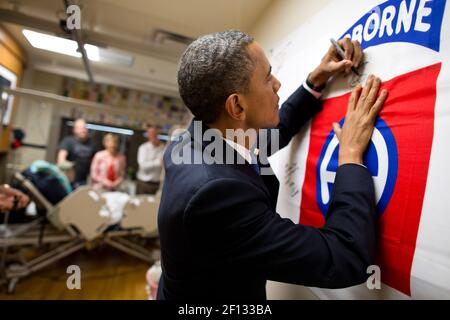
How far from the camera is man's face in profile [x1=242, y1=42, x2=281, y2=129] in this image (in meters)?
0.55

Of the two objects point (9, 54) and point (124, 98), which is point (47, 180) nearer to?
point (9, 54)

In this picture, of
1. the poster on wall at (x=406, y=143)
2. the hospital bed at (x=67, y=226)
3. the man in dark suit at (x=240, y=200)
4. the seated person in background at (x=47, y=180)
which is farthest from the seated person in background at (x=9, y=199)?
the poster on wall at (x=406, y=143)

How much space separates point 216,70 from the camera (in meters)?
0.50

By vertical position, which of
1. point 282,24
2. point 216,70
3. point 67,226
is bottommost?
point 67,226

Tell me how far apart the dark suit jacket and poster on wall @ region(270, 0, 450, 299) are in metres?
0.06

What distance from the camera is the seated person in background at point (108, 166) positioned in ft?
8.10

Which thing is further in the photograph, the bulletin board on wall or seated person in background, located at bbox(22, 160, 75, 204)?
the bulletin board on wall

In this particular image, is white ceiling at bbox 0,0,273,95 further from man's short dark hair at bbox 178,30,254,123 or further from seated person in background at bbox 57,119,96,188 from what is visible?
man's short dark hair at bbox 178,30,254,123

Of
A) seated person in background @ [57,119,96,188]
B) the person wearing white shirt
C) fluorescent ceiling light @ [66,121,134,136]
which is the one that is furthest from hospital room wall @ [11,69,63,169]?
the person wearing white shirt

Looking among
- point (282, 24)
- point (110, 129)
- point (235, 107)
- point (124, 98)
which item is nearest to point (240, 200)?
point (235, 107)

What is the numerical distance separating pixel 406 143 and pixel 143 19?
1.81 metres

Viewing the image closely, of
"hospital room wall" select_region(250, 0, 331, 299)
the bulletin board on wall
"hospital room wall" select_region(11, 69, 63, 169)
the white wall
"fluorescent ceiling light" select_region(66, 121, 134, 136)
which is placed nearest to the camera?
"hospital room wall" select_region(250, 0, 331, 299)

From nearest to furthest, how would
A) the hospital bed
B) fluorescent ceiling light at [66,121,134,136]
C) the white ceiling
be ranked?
the white ceiling, the hospital bed, fluorescent ceiling light at [66,121,134,136]
